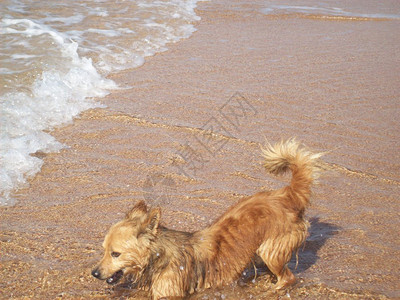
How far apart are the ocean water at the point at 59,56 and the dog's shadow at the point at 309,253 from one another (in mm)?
2544

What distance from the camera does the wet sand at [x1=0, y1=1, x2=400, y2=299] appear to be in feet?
13.2

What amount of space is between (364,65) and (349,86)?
1.53m

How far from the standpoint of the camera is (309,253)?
442cm

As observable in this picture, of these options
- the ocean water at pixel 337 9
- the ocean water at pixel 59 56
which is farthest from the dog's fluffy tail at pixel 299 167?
the ocean water at pixel 337 9

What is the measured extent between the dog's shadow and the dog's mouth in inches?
40.8

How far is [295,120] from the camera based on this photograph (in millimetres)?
7129

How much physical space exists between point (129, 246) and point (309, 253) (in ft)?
6.01

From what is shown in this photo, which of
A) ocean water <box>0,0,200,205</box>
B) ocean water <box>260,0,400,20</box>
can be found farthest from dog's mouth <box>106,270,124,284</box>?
ocean water <box>260,0,400,20</box>

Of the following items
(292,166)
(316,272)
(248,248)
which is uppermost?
(292,166)

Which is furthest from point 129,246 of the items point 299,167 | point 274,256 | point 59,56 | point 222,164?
point 59,56

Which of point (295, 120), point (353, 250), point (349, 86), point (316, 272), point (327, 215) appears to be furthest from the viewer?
point (349, 86)

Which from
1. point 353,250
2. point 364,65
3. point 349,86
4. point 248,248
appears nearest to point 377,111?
point 349,86

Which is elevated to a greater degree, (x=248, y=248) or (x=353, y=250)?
(x=248, y=248)

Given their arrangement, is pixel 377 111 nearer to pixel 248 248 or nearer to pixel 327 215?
pixel 327 215
